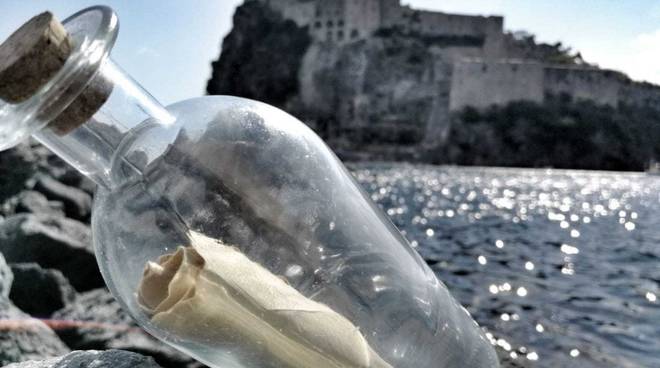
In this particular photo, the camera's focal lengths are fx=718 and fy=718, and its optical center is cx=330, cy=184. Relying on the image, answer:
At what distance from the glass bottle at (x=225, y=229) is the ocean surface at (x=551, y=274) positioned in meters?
2.78

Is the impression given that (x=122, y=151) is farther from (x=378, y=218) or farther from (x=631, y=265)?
(x=631, y=265)

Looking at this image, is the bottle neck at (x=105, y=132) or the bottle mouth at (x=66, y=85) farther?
the bottle neck at (x=105, y=132)

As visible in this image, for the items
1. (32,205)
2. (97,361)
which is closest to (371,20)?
(32,205)

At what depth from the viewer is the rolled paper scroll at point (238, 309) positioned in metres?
1.17

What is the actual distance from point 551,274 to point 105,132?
240 inches

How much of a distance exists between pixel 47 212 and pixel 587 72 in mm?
40033

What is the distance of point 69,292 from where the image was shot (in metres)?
2.64

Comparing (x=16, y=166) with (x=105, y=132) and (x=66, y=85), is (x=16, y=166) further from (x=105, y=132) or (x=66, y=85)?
(x=66, y=85)

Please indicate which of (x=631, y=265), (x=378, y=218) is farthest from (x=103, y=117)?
(x=631, y=265)

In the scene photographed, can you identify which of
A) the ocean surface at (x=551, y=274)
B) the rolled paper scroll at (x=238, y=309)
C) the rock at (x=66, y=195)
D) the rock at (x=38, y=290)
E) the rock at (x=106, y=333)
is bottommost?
the ocean surface at (x=551, y=274)

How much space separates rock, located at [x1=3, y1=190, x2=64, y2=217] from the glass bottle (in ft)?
6.05

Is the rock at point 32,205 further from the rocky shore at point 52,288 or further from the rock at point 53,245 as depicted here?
the rock at point 53,245

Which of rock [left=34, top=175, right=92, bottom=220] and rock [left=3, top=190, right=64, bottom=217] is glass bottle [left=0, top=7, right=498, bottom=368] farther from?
rock [left=34, top=175, right=92, bottom=220]

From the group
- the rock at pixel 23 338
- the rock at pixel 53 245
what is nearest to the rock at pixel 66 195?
the rock at pixel 53 245
